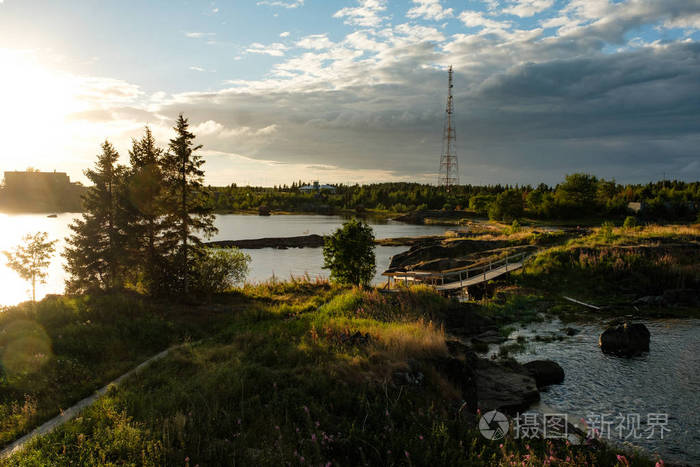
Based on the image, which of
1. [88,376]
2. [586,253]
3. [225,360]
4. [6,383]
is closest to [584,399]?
Answer: [225,360]

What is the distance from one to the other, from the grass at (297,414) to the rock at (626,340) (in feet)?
27.4

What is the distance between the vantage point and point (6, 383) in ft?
37.6

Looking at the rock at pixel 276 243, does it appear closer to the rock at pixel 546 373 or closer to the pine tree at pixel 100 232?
the pine tree at pixel 100 232

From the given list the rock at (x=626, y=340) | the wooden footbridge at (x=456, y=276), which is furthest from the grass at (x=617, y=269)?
the rock at (x=626, y=340)

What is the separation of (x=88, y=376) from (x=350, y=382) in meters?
8.87

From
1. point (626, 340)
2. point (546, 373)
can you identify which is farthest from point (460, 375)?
point (626, 340)

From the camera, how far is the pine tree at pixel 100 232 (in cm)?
3123

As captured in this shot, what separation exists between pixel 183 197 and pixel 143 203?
473 centimetres

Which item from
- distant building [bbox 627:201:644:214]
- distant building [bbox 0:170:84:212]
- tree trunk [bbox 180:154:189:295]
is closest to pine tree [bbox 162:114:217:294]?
tree trunk [bbox 180:154:189:295]

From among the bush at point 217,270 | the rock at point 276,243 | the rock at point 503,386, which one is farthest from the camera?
the rock at point 276,243

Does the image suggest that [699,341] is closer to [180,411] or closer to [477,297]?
[477,297]

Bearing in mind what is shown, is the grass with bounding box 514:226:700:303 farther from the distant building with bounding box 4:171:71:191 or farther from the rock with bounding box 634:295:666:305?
the distant building with bounding box 4:171:71:191

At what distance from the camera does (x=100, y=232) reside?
32.0 metres

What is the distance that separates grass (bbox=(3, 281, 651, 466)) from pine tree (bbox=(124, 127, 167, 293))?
16.5 meters
